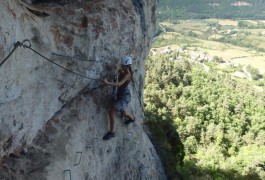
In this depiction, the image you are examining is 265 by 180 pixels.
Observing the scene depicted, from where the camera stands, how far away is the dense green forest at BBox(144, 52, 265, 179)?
32594 mm

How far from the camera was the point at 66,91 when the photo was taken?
30.6 feet

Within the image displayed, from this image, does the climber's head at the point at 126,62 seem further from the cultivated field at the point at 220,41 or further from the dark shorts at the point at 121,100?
the cultivated field at the point at 220,41

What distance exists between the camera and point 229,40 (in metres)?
172

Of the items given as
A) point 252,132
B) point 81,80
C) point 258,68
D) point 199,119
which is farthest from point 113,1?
point 258,68

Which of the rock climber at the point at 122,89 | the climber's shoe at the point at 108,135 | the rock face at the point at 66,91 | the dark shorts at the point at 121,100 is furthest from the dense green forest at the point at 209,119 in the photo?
the dark shorts at the point at 121,100

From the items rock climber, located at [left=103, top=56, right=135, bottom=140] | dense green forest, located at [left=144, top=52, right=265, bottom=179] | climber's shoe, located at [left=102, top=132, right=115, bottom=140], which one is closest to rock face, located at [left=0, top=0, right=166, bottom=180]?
climber's shoe, located at [left=102, top=132, right=115, bottom=140]

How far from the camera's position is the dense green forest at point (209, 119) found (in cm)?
3259

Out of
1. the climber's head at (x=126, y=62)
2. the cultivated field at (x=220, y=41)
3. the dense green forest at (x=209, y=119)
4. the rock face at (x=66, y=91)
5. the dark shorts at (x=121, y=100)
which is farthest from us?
the cultivated field at (x=220, y=41)

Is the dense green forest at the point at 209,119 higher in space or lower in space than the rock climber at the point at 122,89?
lower

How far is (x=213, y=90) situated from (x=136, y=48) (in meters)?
42.0

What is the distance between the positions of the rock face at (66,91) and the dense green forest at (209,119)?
1753 centimetres

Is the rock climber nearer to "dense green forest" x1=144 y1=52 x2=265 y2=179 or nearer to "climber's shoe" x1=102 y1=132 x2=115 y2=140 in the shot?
"climber's shoe" x1=102 y1=132 x2=115 y2=140

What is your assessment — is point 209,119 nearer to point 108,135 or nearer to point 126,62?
point 108,135

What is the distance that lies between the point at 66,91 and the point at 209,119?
3907 cm
